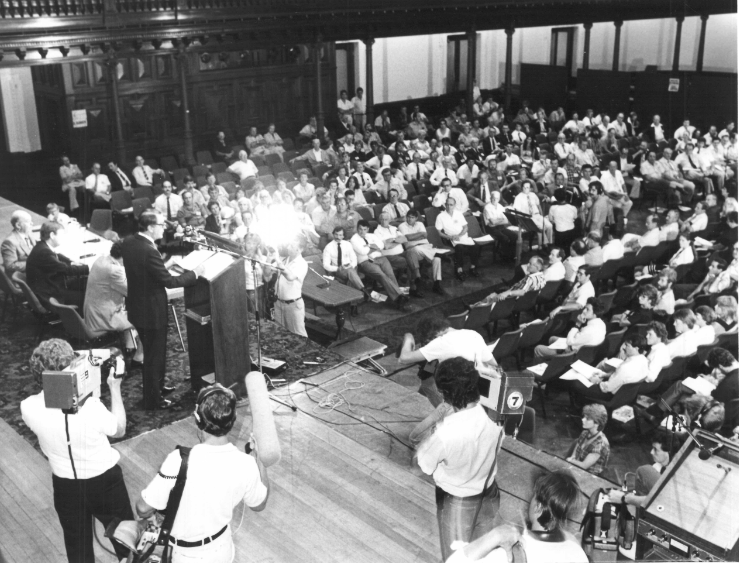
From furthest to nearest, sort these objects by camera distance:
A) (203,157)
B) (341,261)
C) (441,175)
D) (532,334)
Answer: (203,157) → (441,175) → (341,261) → (532,334)

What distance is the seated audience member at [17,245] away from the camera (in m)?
9.30

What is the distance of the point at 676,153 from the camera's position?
17.7 meters

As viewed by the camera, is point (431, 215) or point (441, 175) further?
point (441, 175)

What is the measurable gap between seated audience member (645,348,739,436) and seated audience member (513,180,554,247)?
5822mm

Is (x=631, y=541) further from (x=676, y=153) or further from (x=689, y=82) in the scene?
(x=689, y=82)

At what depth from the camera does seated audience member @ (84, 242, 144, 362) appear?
752 cm

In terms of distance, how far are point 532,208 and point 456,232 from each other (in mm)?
1931

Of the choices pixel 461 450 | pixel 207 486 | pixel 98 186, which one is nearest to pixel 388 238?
pixel 98 186

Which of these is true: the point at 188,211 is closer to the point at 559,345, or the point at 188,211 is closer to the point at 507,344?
the point at 507,344

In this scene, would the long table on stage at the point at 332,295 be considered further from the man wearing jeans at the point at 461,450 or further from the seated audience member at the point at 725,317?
the man wearing jeans at the point at 461,450

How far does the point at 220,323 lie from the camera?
6.48 meters

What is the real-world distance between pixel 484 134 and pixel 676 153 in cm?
433

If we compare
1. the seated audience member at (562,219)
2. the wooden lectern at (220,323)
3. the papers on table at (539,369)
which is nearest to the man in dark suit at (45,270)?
the wooden lectern at (220,323)

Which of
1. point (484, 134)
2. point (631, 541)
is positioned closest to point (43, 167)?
point (484, 134)
